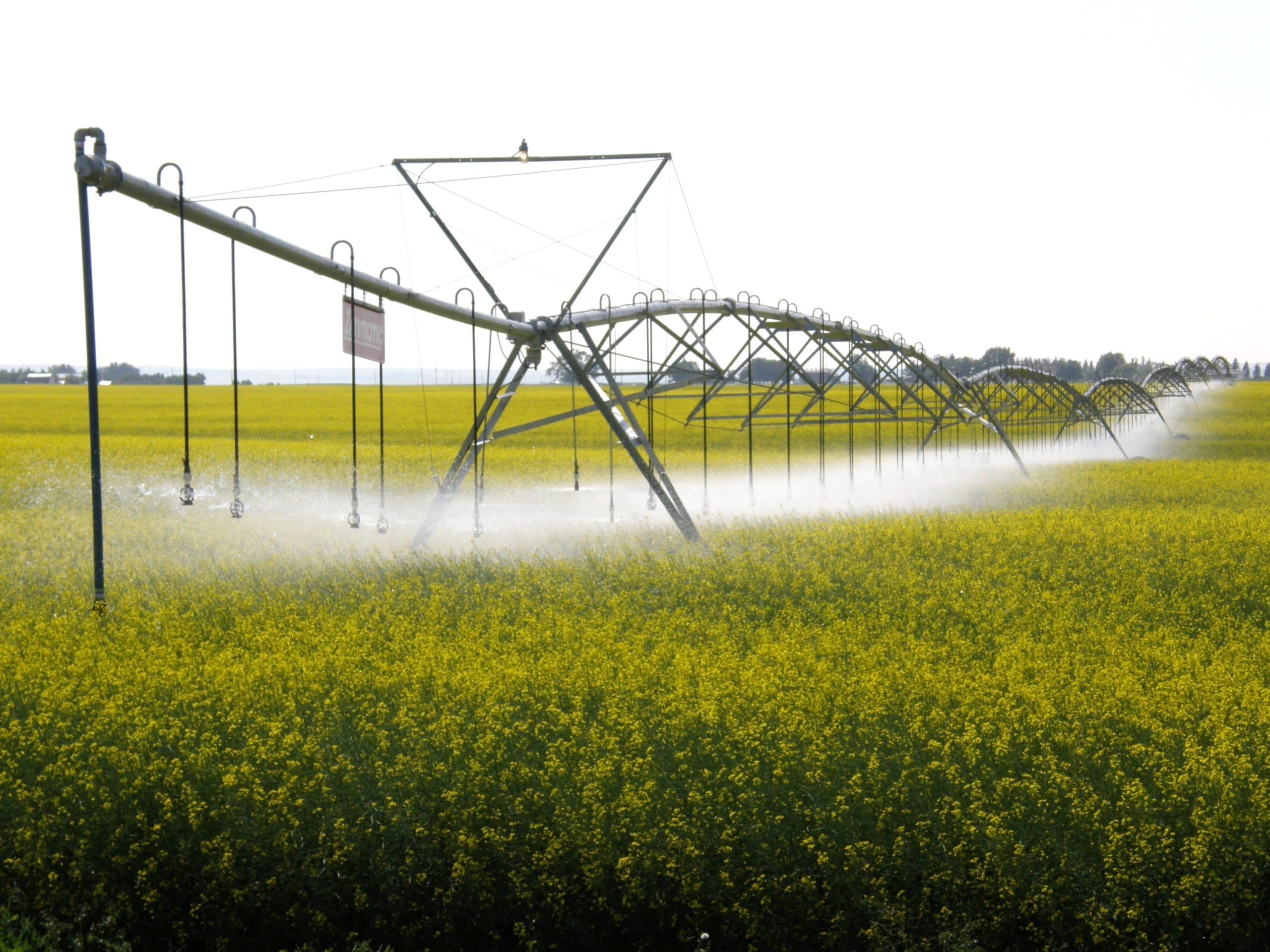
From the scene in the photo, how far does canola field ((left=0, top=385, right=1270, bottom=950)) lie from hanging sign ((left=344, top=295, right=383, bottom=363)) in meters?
2.21

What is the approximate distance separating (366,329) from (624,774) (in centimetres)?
625

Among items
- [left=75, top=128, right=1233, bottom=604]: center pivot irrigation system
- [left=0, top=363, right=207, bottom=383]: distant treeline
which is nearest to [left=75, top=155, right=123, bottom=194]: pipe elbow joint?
[left=75, top=128, right=1233, bottom=604]: center pivot irrigation system

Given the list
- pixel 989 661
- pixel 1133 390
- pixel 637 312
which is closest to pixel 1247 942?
pixel 989 661

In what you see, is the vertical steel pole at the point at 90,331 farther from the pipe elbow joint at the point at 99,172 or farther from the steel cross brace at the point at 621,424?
the steel cross brace at the point at 621,424

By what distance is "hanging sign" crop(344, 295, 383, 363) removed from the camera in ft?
35.6

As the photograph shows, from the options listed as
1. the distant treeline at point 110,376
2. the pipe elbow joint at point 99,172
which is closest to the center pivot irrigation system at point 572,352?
the pipe elbow joint at point 99,172

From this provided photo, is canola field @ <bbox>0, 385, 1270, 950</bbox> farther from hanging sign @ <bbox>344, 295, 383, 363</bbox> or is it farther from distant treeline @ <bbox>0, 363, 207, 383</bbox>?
distant treeline @ <bbox>0, 363, 207, 383</bbox>

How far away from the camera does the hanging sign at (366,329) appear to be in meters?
10.8

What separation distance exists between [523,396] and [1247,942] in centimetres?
6983

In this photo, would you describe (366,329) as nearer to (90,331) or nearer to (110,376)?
(90,331)

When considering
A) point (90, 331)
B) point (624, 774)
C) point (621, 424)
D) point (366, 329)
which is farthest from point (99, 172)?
point (621, 424)

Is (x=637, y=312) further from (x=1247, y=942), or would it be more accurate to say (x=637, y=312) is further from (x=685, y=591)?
(x=1247, y=942)

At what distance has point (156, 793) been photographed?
6.12m

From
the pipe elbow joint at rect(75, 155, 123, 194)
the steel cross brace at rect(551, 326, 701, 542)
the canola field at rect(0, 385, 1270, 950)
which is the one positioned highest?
the pipe elbow joint at rect(75, 155, 123, 194)
